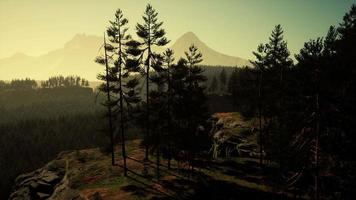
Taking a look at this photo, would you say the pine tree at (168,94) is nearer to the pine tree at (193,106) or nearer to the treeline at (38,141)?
the pine tree at (193,106)

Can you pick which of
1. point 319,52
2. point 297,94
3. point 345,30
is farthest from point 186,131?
point 345,30

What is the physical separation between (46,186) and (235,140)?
29.1 metres

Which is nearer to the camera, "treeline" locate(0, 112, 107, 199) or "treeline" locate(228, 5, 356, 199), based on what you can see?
"treeline" locate(228, 5, 356, 199)

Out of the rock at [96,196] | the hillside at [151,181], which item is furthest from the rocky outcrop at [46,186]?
the rock at [96,196]

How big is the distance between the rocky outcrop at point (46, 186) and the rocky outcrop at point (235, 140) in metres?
24.0

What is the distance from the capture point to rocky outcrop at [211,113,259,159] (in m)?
49.2

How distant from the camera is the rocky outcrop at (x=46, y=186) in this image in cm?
3715

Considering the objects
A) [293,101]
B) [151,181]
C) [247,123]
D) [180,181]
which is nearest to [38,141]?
[247,123]

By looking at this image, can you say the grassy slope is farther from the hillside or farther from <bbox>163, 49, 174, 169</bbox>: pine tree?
<bbox>163, 49, 174, 169</bbox>: pine tree

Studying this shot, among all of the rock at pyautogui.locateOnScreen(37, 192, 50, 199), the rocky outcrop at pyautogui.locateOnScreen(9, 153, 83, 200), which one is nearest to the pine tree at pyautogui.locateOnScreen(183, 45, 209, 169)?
the rocky outcrop at pyautogui.locateOnScreen(9, 153, 83, 200)

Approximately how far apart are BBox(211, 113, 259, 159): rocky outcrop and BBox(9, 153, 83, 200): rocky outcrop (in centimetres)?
2398

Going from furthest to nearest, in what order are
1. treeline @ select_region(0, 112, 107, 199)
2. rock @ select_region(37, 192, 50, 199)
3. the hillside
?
treeline @ select_region(0, 112, 107, 199) → rock @ select_region(37, 192, 50, 199) → the hillside

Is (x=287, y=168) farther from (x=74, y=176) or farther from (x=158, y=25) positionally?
(x=74, y=176)

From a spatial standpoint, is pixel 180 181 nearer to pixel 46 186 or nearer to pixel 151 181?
pixel 151 181
